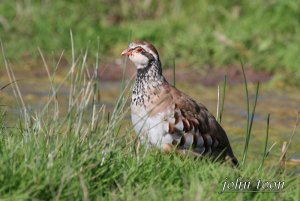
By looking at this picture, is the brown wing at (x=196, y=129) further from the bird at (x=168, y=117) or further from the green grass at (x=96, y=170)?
the green grass at (x=96, y=170)

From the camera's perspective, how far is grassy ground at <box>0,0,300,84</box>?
1227cm

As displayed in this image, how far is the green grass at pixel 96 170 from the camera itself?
5273 millimetres

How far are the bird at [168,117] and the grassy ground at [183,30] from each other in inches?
169

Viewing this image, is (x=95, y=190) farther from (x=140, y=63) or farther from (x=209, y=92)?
(x=209, y=92)

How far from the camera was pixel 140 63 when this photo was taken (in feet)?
25.3

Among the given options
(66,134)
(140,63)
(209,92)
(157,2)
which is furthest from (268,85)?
(66,134)

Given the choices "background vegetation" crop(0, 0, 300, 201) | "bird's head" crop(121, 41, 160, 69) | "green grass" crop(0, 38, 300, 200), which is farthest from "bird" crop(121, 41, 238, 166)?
"green grass" crop(0, 38, 300, 200)

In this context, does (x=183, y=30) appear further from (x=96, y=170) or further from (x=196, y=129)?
(x=96, y=170)

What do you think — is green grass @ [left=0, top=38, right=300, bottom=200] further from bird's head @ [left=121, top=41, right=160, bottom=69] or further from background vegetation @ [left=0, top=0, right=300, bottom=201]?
bird's head @ [left=121, top=41, right=160, bottom=69]

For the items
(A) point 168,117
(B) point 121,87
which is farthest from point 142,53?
(B) point 121,87

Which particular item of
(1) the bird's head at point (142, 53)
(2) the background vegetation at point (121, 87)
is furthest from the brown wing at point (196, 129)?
(2) the background vegetation at point (121, 87)

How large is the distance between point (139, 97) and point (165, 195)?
2.10 meters

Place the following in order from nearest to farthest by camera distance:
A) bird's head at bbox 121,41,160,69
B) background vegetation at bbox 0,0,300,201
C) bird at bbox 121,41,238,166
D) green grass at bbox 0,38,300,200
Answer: green grass at bbox 0,38,300,200
background vegetation at bbox 0,0,300,201
bird at bbox 121,41,238,166
bird's head at bbox 121,41,160,69

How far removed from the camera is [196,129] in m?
7.35
